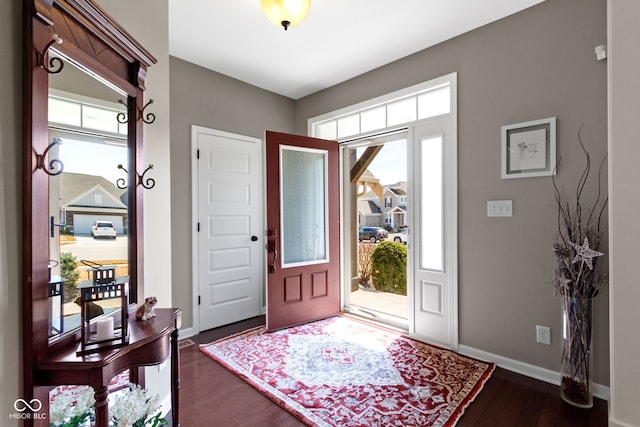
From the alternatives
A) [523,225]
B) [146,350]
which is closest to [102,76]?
[146,350]

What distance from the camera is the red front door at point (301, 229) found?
325 cm

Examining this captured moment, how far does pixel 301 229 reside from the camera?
11.6 ft

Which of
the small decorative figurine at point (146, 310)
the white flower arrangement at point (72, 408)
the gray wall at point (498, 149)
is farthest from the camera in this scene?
the gray wall at point (498, 149)

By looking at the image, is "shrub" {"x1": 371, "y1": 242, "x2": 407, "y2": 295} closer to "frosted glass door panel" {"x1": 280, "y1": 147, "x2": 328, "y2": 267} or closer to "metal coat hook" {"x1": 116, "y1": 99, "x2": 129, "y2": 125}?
"frosted glass door panel" {"x1": 280, "y1": 147, "x2": 328, "y2": 267}

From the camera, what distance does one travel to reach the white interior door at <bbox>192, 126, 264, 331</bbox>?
3.26 m

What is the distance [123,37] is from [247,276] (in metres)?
2.70

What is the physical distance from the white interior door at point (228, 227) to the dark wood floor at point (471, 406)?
104 centimetres

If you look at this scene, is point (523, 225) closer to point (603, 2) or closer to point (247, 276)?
point (603, 2)

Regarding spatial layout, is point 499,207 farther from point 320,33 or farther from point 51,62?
point 51,62

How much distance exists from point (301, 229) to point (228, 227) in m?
0.82

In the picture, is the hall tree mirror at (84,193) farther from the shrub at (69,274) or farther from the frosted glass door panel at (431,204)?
the frosted glass door panel at (431,204)

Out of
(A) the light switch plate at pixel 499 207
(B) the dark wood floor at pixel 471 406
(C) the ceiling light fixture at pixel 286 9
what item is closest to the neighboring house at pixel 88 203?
(B) the dark wood floor at pixel 471 406

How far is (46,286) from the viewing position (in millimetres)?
1061

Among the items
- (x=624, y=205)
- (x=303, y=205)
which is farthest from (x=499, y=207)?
(x=303, y=205)
